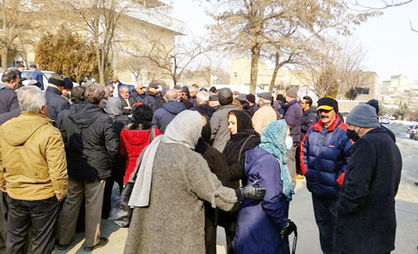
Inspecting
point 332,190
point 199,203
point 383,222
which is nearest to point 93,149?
point 199,203

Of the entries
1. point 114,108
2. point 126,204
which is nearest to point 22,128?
point 126,204

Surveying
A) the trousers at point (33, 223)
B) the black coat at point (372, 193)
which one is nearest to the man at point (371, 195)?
the black coat at point (372, 193)

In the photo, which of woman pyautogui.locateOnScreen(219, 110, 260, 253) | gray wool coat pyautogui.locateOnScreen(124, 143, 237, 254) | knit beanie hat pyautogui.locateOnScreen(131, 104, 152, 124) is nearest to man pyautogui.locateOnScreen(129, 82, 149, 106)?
knit beanie hat pyautogui.locateOnScreen(131, 104, 152, 124)

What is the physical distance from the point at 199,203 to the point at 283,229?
0.91 m

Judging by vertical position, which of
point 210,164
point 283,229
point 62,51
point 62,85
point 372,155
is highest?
point 62,51

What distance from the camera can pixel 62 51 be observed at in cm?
2045

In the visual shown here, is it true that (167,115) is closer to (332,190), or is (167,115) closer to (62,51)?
(332,190)

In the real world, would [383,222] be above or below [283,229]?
above

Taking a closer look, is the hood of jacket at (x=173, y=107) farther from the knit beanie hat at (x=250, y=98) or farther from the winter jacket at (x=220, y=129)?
the knit beanie hat at (x=250, y=98)

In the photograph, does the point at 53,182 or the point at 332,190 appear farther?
the point at 332,190

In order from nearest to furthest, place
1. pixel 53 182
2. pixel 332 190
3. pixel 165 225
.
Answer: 1. pixel 165 225
2. pixel 53 182
3. pixel 332 190

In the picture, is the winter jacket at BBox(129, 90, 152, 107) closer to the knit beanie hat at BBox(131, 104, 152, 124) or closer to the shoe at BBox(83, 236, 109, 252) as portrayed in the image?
the knit beanie hat at BBox(131, 104, 152, 124)

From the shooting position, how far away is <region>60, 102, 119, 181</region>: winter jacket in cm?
378

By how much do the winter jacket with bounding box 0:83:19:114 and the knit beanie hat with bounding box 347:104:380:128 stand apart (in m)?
4.62
